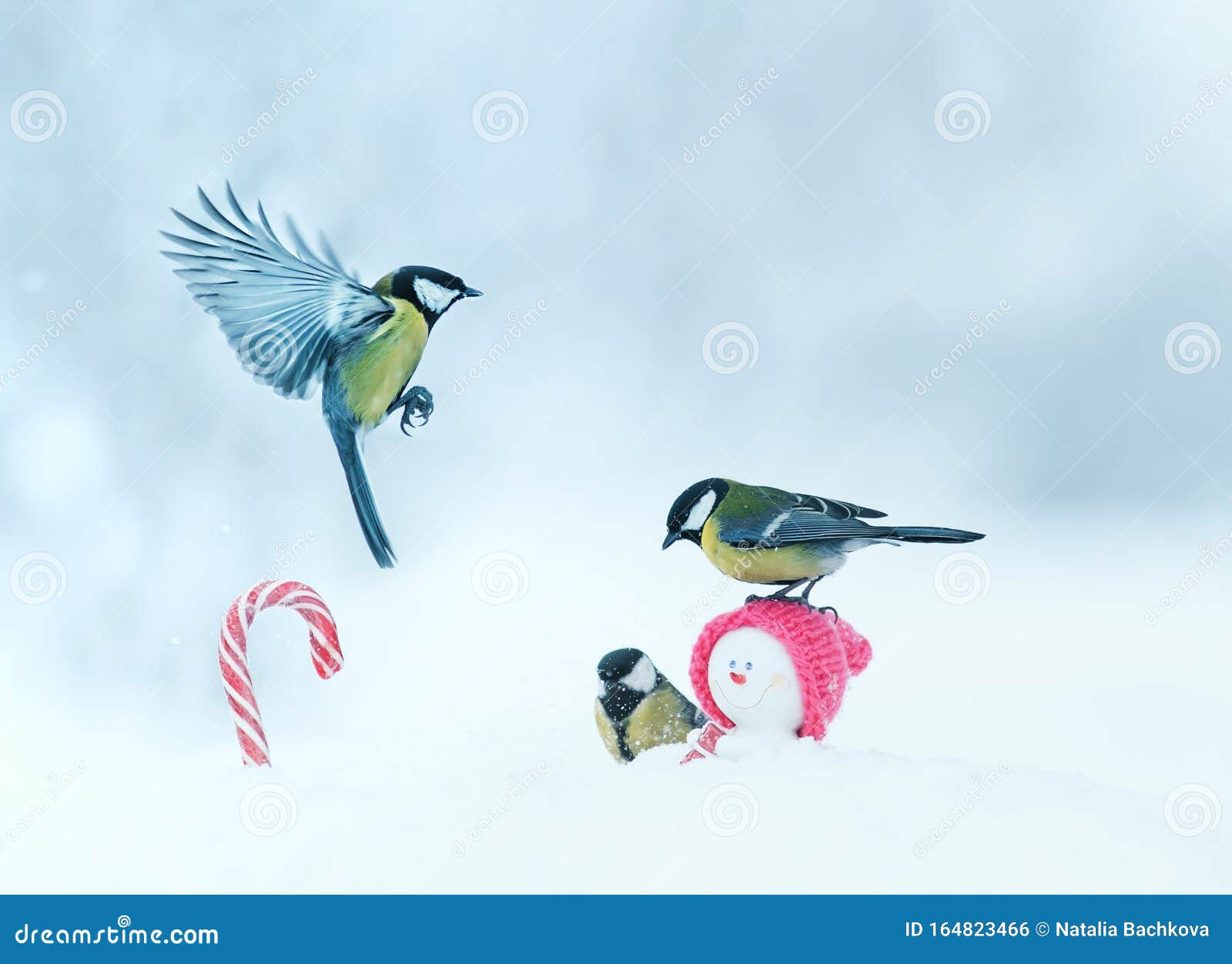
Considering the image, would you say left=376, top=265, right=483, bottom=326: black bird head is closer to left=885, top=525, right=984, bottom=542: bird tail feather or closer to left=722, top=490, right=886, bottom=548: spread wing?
left=722, top=490, right=886, bottom=548: spread wing

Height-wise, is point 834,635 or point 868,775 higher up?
Result: point 834,635

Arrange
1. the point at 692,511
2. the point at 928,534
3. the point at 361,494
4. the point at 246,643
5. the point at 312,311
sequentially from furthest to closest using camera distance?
1. the point at 361,494
2. the point at 312,311
3. the point at 246,643
4. the point at 692,511
5. the point at 928,534

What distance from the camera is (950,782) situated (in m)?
1.82

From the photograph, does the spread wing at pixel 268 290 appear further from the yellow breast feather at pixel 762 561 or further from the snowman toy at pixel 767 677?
the snowman toy at pixel 767 677

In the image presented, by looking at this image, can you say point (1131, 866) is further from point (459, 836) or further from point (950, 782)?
point (459, 836)

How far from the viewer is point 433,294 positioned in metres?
2.34

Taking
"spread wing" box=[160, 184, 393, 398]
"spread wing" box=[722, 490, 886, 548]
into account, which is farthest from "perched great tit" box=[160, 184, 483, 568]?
"spread wing" box=[722, 490, 886, 548]

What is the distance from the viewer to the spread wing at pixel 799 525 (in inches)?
74.9

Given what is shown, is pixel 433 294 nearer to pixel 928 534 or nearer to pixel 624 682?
pixel 624 682

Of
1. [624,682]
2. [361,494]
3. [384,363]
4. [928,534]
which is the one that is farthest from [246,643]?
[928,534]

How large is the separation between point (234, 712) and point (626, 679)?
0.69 metres

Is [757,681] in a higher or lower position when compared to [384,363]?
lower

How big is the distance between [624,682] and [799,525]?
40 centimetres
